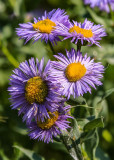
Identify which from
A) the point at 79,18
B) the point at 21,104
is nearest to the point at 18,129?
the point at 21,104

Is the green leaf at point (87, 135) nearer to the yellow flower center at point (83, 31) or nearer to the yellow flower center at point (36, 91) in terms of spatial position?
the yellow flower center at point (36, 91)

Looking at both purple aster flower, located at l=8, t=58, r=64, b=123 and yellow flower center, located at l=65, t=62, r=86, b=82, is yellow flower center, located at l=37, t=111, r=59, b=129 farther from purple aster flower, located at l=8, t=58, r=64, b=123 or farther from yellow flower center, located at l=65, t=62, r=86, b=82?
yellow flower center, located at l=65, t=62, r=86, b=82

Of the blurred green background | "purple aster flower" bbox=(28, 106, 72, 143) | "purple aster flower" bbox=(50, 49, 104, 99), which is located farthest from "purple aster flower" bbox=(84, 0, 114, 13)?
"purple aster flower" bbox=(28, 106, 72, 143)

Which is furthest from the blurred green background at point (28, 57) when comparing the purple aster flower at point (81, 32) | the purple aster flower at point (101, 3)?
the purple aster flower at point (81, 32)

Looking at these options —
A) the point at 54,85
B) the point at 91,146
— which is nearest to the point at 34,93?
the point at 54,85

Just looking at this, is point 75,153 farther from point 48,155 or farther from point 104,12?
point 104,12

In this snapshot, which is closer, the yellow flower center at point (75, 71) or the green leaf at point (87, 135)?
the yellow flower center at point (75, 71)
